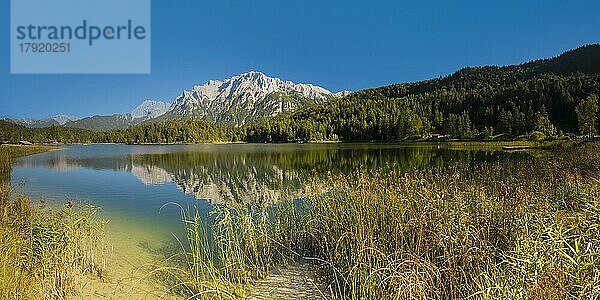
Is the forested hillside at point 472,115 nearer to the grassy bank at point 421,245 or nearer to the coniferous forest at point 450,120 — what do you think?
the coniferous forest at point 450,120

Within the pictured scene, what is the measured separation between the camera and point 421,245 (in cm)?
646

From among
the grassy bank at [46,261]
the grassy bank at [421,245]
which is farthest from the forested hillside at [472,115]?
the grassy bank at [46,261]

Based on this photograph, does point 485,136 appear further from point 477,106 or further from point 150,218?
point 150,218

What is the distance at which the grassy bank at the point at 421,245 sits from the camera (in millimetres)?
3686

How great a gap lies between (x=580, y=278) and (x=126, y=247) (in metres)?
11.3

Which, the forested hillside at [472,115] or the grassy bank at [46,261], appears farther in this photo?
the forested hillside at [472,115]

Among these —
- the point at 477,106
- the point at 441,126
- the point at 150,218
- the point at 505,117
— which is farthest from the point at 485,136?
the point at 150,218

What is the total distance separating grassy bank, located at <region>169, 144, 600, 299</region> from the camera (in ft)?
12.1

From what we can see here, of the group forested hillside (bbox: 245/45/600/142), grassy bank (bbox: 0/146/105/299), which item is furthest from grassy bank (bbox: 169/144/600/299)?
forested hillside (bbox: 245/45/600/142)

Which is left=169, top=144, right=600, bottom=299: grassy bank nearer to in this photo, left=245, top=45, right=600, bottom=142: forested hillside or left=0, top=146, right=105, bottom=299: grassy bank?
left=0, top=146, right=105, bottom=299: grassy bank

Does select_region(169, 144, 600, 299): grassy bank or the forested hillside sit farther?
the forested hillside

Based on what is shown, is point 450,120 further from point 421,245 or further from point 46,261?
point 46,261

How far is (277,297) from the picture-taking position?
6641mm

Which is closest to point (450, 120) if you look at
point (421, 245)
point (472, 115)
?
point (472, 115)
